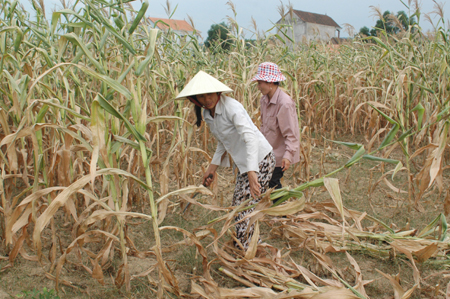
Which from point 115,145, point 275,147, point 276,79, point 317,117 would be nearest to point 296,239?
point 275,147

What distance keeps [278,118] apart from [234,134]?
0.61 m

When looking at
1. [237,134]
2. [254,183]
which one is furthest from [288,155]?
[254,183]

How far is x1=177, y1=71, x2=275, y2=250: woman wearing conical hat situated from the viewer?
2076 millimetres

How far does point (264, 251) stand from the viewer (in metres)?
2.37

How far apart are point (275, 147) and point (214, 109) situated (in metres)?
0.90

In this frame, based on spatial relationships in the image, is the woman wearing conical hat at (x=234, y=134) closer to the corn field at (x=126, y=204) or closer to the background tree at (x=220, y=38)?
the corn field at (x=126, y=204)

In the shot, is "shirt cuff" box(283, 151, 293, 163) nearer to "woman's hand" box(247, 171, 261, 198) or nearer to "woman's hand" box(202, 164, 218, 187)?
"woman's hand" box(202, 164, 218, 187)

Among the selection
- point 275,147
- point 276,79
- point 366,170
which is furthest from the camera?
point 366,170

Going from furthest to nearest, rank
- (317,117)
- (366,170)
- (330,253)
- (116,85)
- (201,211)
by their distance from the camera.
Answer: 1. (317,117)
2. (366,170)
3. (201,211)
4. (330,253)
5. (116,85)

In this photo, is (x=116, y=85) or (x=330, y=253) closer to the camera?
(x=116, y=85)

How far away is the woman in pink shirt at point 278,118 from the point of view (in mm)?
2758

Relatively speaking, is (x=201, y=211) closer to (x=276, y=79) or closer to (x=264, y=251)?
(x=264, y=251)

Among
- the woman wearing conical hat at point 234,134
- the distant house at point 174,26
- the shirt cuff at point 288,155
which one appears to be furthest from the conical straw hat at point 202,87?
the distant house at point 174,26

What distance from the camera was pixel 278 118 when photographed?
283cm
